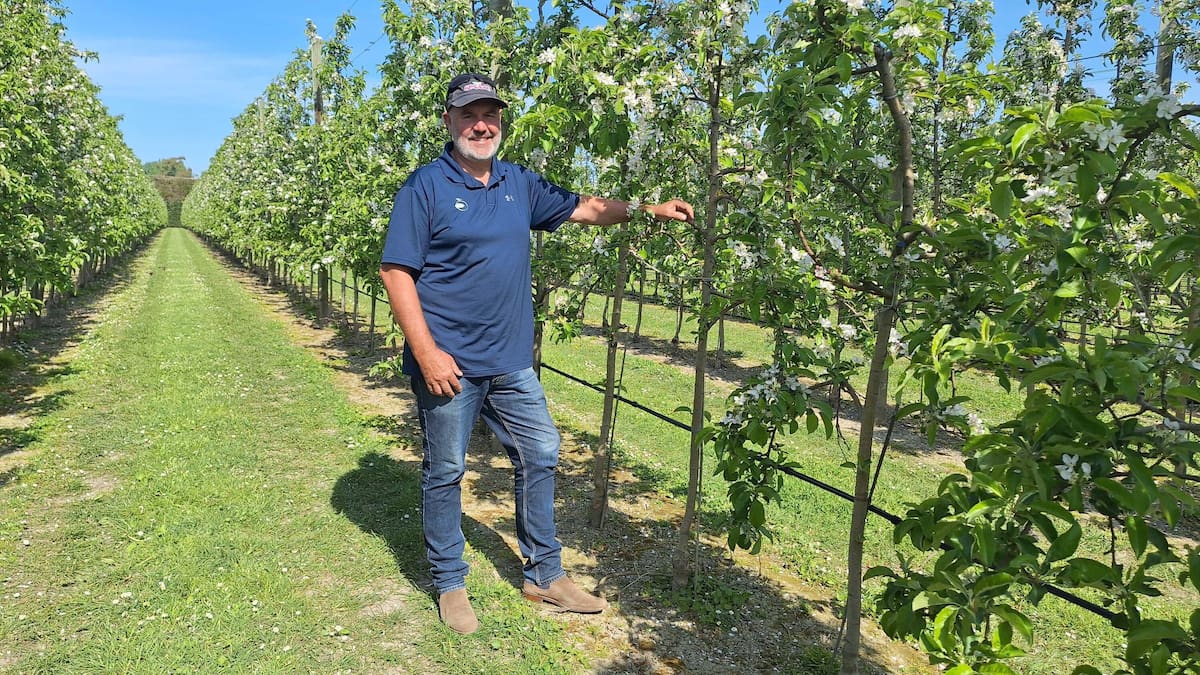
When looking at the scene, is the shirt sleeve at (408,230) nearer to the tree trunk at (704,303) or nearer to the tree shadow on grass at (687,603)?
the tree trunk at (704,303)

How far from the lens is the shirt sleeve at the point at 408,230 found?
310 centimetres

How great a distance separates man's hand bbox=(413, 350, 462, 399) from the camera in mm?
3117

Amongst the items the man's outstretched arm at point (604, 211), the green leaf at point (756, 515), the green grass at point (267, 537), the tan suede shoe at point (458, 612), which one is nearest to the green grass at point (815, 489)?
the green grass at point (267, 537)

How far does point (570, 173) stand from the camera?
15.2 feet

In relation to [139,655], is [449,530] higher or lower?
higher

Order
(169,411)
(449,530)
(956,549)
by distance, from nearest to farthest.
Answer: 1. (956,549)
2. (449,530)
3. (169,411)

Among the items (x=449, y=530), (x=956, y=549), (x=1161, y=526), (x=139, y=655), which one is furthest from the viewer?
(x=1161, y=526)

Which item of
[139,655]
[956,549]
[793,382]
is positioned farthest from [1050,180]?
[139,655]

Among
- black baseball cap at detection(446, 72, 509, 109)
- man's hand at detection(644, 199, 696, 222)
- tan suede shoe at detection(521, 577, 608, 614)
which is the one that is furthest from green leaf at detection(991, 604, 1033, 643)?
black baseball cap at detection(446, 72, 509, 109)

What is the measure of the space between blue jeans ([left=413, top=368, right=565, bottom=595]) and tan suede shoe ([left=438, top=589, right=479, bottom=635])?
0.04 m

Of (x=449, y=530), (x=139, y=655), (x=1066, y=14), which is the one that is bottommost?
(x=139, y=655)

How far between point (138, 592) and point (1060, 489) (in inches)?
163

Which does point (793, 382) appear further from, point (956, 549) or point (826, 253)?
point (956, 549)

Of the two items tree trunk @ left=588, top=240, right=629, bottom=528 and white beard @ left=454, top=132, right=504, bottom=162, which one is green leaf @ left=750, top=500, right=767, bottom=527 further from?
white beard @ left=454, top=132, right=504, bottom=162
